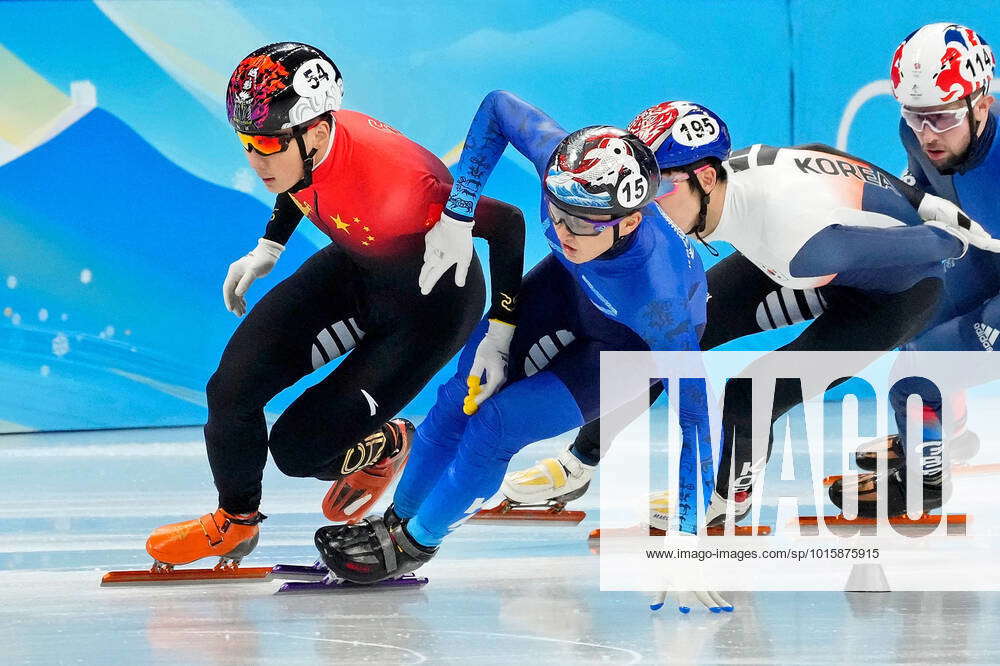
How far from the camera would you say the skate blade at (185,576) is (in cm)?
364

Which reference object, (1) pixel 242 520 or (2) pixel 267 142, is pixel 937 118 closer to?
(2) pixel 267 142

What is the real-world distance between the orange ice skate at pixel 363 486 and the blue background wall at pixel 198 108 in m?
2.74

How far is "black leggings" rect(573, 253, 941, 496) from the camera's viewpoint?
3.88 metres

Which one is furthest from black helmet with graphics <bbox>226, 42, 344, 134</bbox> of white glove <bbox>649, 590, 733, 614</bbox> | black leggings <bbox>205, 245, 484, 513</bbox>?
white glove <bbox>649, 590, 733, 614</bbox>

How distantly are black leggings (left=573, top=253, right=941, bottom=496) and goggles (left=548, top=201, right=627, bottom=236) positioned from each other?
104cm

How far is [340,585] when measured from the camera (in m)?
3.56

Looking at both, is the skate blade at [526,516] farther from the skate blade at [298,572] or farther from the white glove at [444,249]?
the white glove at [444,249]

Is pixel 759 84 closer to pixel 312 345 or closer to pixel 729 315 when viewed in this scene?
pixel 729 315

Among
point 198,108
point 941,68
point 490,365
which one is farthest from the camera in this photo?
point 198,108

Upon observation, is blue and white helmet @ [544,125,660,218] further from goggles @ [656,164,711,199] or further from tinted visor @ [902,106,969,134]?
tinted visor @ [902,106,969,134]

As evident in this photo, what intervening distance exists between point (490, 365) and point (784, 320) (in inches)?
45.3

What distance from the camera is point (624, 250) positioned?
3.18 metres

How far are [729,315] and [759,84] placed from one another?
377cm

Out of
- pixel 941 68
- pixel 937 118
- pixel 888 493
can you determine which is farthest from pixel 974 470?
pixel 941 68
